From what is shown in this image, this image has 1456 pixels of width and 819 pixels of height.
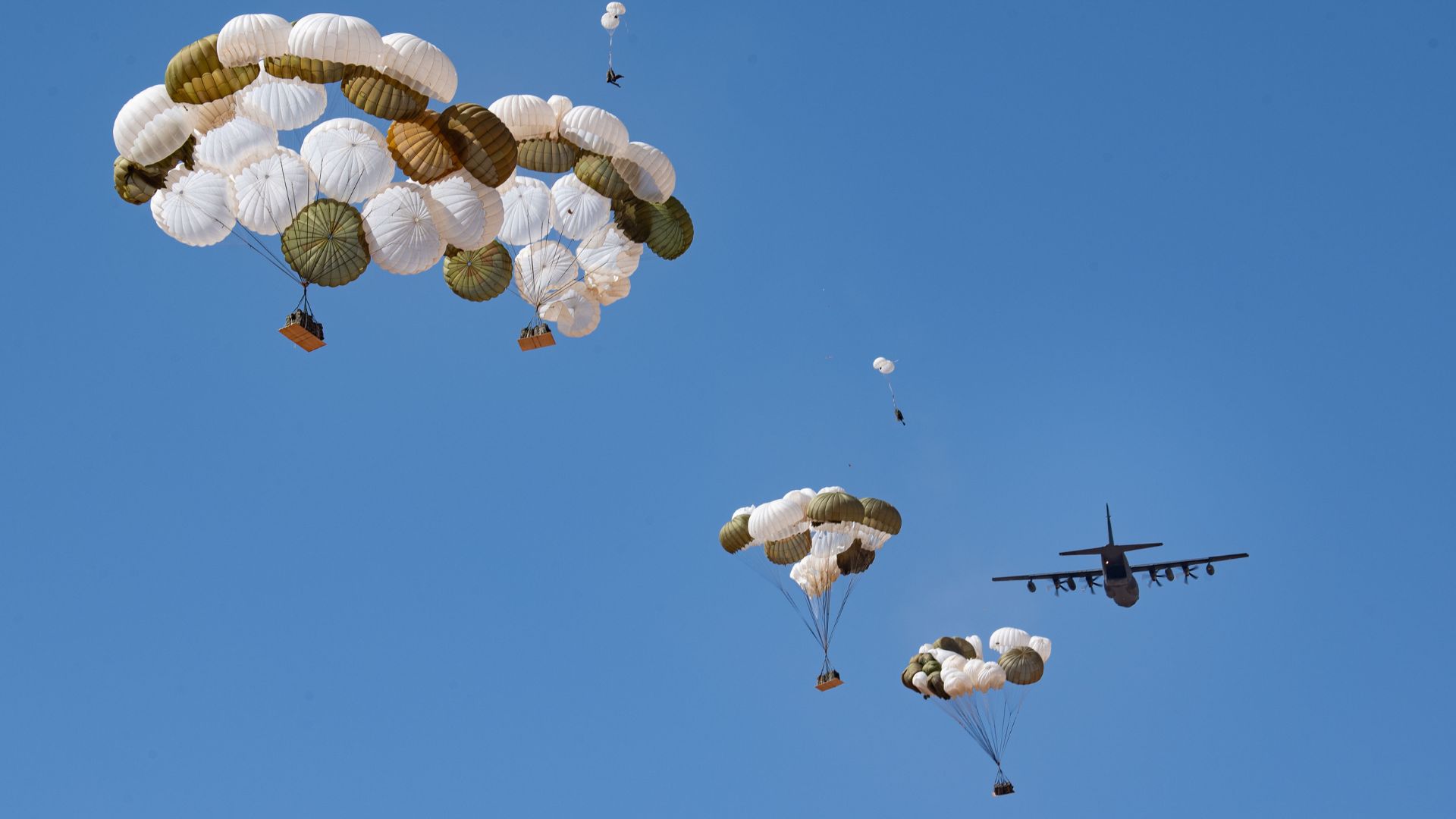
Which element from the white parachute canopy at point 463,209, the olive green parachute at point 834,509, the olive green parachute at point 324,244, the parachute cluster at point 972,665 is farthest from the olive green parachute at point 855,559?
the olive green parachute at point 324,244

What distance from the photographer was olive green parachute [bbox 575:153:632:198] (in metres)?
34.7

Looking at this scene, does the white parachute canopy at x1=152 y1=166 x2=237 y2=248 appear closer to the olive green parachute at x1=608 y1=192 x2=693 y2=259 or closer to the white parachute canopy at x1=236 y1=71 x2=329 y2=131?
the white parachute canopy at x1=236 y1=71 x2=329 y2=131

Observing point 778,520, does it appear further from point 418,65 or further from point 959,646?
point 418,65

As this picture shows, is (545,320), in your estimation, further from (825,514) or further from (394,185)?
(825,514)

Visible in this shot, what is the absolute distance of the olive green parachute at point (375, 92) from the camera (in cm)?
2973

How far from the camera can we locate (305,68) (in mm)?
29422

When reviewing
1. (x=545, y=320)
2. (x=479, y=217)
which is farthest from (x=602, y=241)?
(x=479, y=217)

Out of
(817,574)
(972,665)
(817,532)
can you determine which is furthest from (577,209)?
(972,665)

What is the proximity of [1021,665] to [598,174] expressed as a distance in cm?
2128

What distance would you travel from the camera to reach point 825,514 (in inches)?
1612

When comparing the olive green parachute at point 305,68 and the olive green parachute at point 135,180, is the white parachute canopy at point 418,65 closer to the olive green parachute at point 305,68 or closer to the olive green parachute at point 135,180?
the olive green parachute at point 305,68

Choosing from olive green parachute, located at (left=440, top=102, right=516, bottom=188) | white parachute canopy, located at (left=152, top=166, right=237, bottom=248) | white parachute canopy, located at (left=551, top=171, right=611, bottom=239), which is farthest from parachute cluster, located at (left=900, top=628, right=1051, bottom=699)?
white parachute canopy, located at (left=152, top=166, right=237, bottom=248)

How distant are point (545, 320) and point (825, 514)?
1012 cm

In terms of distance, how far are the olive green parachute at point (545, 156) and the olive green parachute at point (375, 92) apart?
427 centimetres
